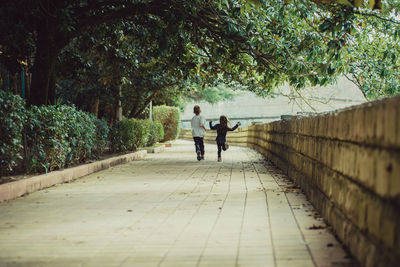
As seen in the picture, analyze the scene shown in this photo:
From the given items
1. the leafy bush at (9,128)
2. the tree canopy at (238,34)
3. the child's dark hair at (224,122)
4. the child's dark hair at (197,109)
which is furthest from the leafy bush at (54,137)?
the child's dark hair at (224,122)

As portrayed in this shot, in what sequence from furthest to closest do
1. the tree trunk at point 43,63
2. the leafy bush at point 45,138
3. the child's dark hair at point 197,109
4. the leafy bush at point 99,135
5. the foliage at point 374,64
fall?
→ 1. the child's dark hair at point 197,109
2. the leafy bush at point 99,135
3. the tree trunk at point 43,63
4. the foliage at point 374,64
5. the leafy bush at point 45,138

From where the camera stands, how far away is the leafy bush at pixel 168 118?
108 feet

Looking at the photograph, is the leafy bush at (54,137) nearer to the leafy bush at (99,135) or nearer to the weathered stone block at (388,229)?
the leafy bush at (99,135)

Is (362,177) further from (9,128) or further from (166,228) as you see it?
(9,128)

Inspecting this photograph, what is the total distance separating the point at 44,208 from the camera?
21.0 feet

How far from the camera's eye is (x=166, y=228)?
503 cm

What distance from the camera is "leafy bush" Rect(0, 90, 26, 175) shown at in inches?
292

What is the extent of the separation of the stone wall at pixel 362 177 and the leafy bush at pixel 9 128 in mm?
4974

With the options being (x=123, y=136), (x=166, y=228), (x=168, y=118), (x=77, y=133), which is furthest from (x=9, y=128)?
(x=168, y=118)

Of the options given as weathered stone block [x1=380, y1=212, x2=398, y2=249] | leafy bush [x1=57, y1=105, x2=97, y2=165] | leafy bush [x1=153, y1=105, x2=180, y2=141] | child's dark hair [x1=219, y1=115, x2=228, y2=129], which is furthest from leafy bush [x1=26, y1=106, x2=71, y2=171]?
leafy bush [x1=153, y1=105, x2=180, y2=141]

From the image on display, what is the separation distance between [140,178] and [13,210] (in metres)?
4.19

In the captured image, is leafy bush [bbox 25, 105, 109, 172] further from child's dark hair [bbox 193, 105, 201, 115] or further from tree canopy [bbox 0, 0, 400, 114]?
child's dark hair [bbox 193, 105, 201, 115]

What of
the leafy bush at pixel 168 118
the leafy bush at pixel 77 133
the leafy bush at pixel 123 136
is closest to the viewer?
the leafy bush at pixel 77 133

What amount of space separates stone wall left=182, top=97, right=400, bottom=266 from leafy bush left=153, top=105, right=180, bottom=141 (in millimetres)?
26658
